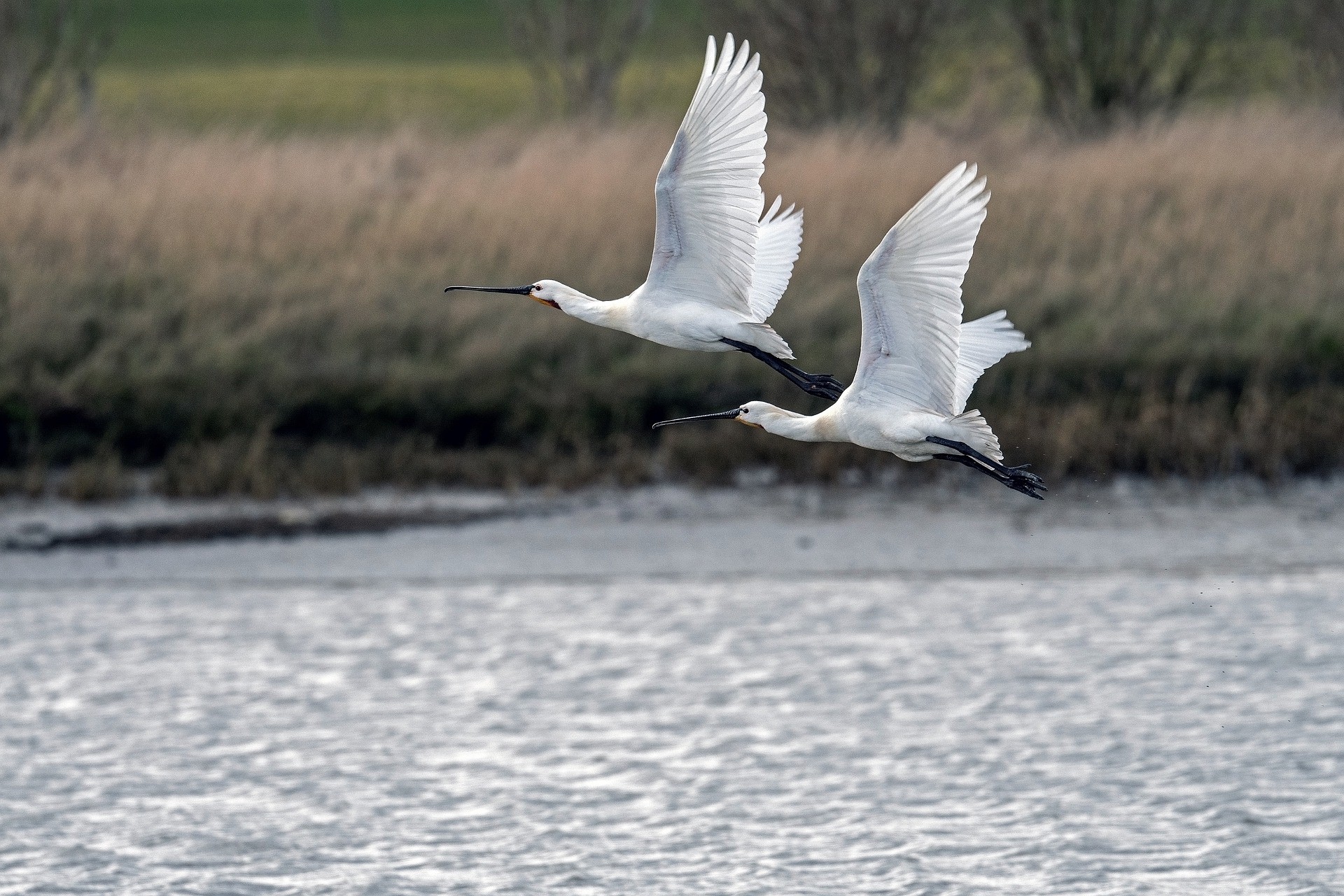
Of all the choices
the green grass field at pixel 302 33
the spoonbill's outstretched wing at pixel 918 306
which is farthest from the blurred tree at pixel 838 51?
the green grass field at pixel 302 33

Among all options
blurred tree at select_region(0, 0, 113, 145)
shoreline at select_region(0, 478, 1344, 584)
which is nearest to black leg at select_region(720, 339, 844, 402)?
shoreline at select_region(0, 478, 1344, 584)

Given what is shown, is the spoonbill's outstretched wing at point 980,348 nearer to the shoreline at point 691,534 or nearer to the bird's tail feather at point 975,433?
the bird's tail feather at point 975,433

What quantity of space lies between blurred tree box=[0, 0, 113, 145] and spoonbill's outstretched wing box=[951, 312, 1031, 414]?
67.4 ft

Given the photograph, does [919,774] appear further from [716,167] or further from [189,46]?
[189,46]

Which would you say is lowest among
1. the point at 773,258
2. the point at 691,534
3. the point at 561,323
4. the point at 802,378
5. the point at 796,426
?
the point at 691,534

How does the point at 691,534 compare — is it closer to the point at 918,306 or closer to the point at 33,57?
the point at 918,306

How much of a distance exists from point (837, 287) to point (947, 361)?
1379cm

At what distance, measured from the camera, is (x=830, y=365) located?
18.4 metres

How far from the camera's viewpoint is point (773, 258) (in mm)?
6121

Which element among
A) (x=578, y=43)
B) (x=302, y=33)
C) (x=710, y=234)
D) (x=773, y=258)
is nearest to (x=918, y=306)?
(x=710, y=234)

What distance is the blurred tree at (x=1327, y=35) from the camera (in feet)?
94.9

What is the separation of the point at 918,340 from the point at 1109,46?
22990 mm

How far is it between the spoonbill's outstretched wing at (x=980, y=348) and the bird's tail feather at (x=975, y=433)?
12 centimetres

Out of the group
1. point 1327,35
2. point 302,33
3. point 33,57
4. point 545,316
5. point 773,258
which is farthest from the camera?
point 302,33
